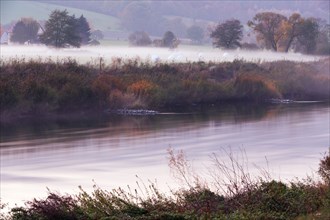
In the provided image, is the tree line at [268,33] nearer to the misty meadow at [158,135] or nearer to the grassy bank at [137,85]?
the misty meadow at [158,135]

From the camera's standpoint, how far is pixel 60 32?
61.4m

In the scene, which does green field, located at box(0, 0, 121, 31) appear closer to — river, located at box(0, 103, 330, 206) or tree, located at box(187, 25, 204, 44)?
tree, located at box(187, 25, 204, 44)

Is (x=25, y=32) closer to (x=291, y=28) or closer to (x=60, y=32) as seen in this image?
(x=60, y=32)

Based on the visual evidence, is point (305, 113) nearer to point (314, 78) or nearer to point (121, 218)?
point (314, 78)

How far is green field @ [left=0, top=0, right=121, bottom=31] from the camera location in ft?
317

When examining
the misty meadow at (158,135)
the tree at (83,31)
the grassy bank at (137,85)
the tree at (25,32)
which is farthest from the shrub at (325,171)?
the tree at (83,31)

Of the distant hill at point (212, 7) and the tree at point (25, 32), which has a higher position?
the distant hill at point (212, 7)

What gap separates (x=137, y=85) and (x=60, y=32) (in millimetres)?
22337

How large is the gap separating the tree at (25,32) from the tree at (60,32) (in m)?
7.71

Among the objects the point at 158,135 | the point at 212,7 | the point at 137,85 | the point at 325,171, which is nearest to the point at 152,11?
the point at 212,7

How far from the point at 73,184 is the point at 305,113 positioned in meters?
21.0

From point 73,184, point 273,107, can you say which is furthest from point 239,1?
point 73,184

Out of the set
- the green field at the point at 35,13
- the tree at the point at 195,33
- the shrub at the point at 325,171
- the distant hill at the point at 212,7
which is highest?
the distant hill at the point at 212,7

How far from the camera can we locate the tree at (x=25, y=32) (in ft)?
230
